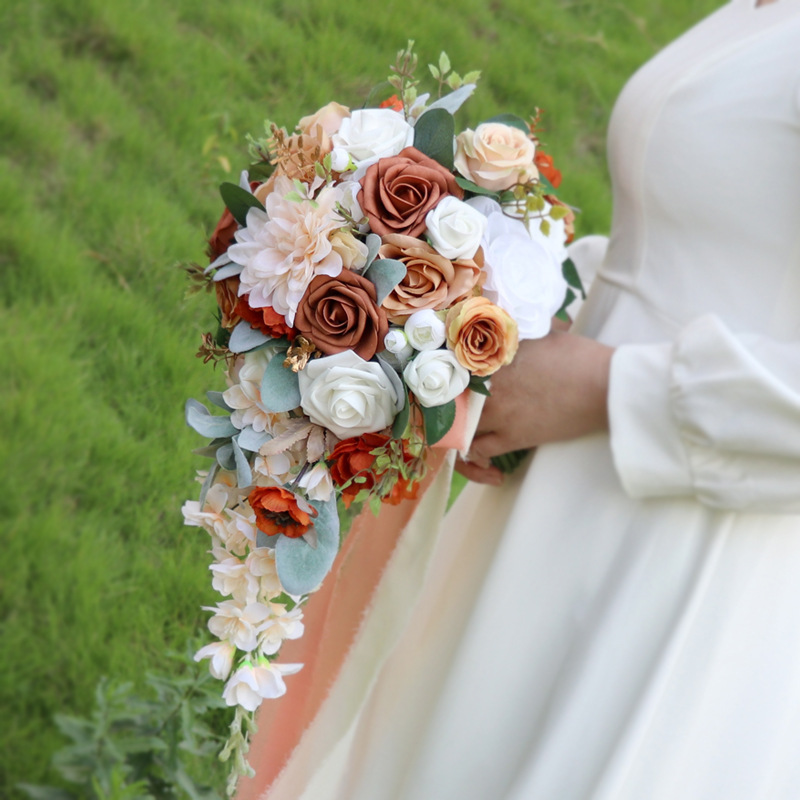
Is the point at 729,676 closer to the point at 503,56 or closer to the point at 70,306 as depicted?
the point at 70,306

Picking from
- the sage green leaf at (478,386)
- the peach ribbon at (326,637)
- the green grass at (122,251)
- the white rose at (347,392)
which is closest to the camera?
the white rose at (347,392)

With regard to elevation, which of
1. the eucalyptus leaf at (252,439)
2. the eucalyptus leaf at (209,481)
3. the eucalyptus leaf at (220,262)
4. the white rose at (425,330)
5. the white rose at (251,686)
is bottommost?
the white rose at (251,686)

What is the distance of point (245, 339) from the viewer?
1075mm

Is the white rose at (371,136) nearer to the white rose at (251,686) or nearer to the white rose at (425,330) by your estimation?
the white rose at (425,330)

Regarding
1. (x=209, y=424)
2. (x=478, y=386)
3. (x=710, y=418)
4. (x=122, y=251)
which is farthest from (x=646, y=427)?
(x=122, y=251)

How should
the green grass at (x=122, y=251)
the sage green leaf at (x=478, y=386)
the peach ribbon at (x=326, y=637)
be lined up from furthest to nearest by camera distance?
the green grass at (x=122, y=251) < the peach ribbon at (x=326, y=637) < the sage green leaf at (x=478, y=386)

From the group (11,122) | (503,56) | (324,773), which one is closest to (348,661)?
(324,773)

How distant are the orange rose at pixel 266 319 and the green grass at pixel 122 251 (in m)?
0.88

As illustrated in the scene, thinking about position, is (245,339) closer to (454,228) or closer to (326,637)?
(454,228)

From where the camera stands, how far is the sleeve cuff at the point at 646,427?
110 cm

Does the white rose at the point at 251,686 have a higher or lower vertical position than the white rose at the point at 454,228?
lower

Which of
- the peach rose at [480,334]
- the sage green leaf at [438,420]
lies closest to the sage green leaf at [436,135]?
the peach rose at [480,334]

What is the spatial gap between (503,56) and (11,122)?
75.0 inches

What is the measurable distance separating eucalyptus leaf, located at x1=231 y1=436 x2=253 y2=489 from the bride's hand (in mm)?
342
